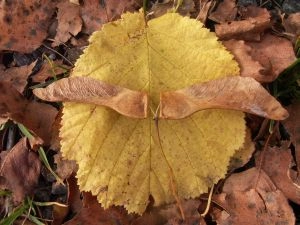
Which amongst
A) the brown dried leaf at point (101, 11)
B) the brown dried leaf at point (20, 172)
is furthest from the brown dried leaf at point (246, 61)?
the brown dried leaf at point (20, 172)

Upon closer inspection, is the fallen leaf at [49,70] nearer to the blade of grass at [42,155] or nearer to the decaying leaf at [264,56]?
the blade of grass at [42,155]

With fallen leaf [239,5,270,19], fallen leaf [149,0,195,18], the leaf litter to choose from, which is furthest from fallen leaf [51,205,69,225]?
fallen leaf [239,5,270,19]

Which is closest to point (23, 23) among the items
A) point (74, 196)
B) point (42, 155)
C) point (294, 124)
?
point (42, 155)

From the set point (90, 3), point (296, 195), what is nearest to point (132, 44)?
point (90, 3)

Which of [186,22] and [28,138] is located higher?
[186,22]

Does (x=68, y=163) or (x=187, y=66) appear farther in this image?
(x=68, y=163)

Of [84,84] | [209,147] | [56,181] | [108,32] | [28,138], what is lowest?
[56,181]

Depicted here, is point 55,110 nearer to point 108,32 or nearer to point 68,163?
point 68,163

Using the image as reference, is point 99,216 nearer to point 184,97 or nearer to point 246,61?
point 184,97
